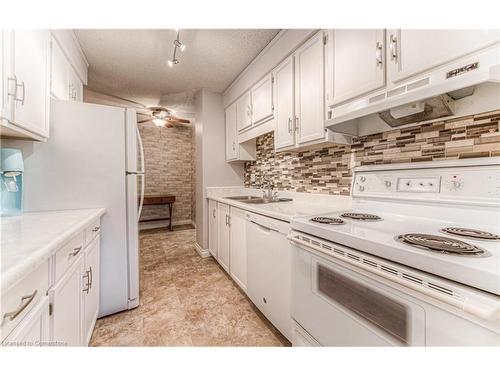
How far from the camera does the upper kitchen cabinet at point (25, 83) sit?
0.99 metres

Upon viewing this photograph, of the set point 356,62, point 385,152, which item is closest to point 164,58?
point 356,62

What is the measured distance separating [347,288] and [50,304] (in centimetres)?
116

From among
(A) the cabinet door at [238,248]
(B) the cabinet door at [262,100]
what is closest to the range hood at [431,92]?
(B) the cabinet door at [262,100]

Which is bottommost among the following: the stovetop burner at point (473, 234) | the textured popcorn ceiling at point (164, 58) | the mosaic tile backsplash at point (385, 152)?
the stovetop burner at point (473, 234)

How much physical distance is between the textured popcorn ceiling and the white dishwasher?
67.6 inches

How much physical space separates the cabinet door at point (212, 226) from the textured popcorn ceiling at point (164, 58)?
5.46 feet

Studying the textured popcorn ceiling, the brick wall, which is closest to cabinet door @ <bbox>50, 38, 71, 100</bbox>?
the textured popcorn ceiling

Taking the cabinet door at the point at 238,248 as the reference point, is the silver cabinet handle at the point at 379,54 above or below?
above

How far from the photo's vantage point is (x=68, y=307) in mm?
927

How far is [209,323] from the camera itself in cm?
158

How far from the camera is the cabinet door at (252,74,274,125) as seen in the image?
2018 millimetres

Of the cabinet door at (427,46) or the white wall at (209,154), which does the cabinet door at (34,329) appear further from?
the white wall at (209,154)

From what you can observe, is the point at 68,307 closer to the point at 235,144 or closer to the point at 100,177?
the point at 100,177

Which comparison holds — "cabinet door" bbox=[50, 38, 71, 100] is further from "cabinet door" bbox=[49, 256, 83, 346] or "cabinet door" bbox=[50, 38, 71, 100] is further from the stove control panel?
the stove control panel
